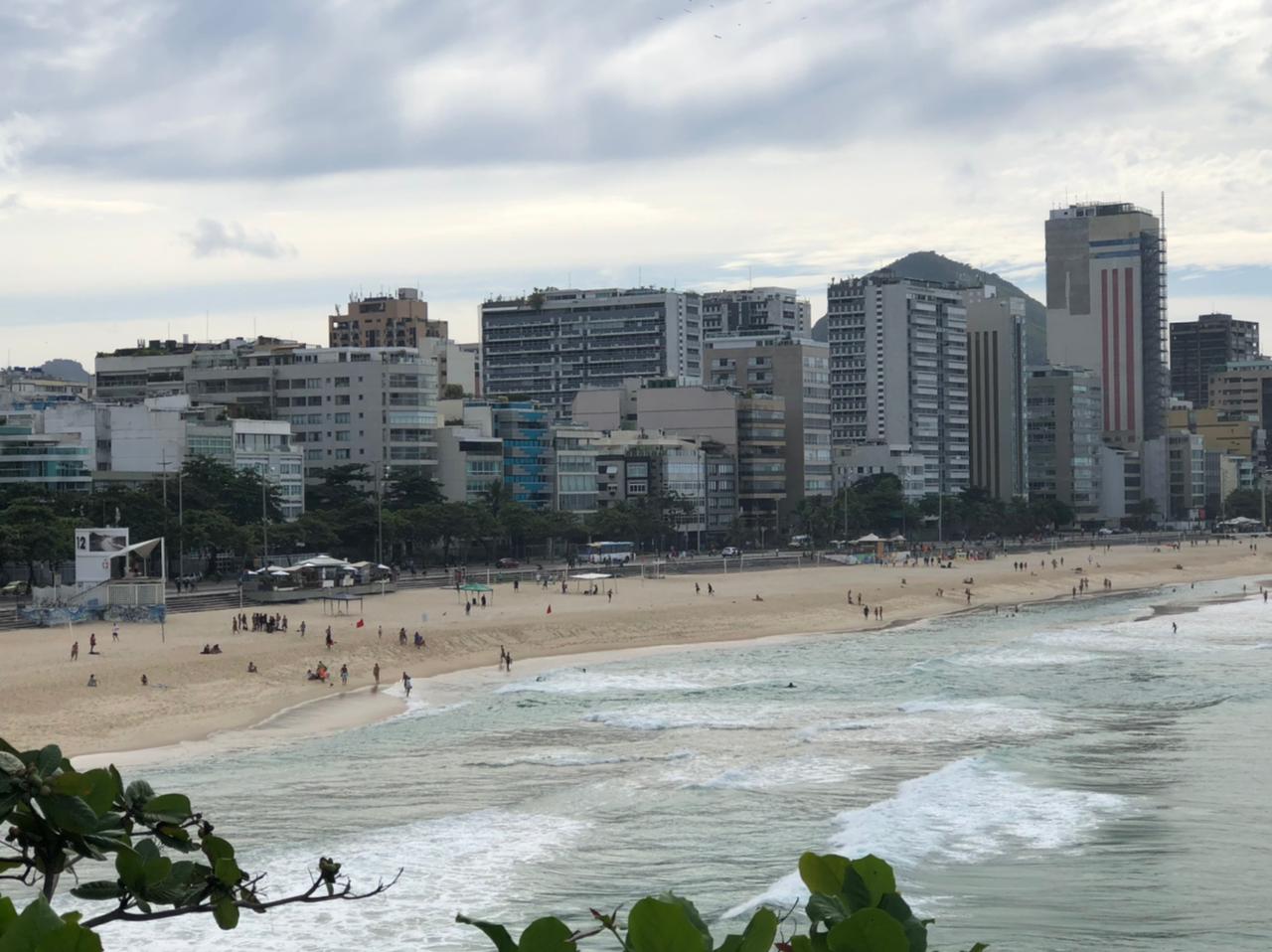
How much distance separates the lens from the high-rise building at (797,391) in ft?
563

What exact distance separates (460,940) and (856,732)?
23.3m

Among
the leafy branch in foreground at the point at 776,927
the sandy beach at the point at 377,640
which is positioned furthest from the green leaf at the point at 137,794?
the sandy beach at the point at 377,640

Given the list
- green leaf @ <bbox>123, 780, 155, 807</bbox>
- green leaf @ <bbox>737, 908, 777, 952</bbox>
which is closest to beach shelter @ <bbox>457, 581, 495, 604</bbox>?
green leaf @ <bbox>123, 780, 155, 807</bbox>

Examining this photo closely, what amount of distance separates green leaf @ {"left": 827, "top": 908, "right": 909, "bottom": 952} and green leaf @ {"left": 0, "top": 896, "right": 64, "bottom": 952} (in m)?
2.47

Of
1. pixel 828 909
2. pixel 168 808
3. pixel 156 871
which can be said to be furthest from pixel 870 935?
pixel 168 808

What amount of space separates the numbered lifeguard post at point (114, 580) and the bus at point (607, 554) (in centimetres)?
5380

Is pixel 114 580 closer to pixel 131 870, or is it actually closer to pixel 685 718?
pixel 685 718

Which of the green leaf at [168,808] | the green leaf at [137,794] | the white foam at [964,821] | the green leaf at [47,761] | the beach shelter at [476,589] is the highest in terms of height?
the green leaf at [47,761]

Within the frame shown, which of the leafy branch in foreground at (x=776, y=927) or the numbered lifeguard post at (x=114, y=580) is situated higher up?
the leafy branch in foreground at (x=776, y=927)

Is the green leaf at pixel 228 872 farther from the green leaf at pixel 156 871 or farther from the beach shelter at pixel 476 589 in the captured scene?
the beach shelter at pixel 476 589

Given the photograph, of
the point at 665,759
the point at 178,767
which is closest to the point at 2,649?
the point at 178,767

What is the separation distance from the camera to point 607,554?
130m

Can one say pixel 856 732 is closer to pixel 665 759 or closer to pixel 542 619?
pixel 665 759

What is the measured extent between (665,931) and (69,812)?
233 cm
